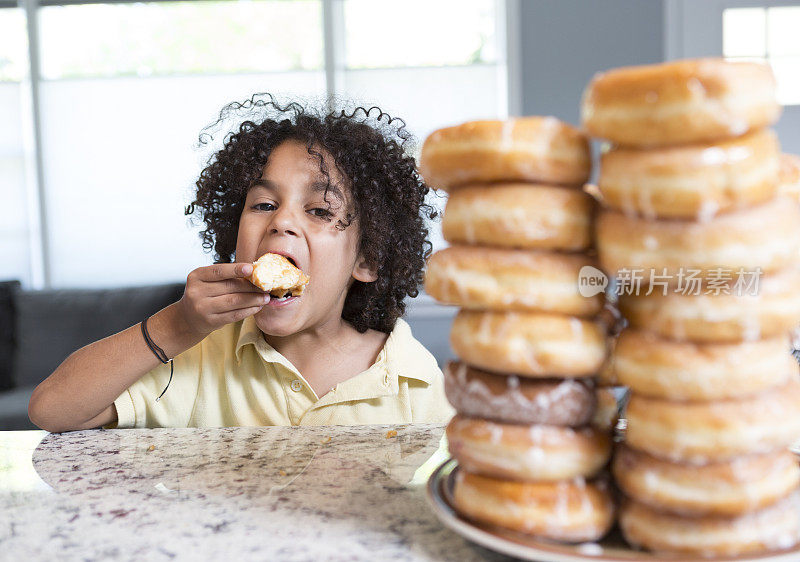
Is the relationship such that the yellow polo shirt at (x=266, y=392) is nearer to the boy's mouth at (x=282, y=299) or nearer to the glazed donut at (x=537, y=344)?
the boy's mouth at (x=282, y=299)

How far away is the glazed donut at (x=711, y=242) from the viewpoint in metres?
0.54

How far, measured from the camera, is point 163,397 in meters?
1.40

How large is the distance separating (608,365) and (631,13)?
412 cm

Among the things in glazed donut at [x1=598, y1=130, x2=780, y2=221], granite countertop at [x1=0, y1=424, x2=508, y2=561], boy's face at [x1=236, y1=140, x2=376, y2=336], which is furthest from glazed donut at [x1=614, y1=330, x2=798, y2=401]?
boy's face at [x1=236, y1=140, x2=376, y2=336]

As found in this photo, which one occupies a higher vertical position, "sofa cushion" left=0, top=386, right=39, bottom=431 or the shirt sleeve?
the shirt sleeve

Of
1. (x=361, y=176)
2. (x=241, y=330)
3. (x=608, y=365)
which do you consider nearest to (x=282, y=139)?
(x=361, y=176)

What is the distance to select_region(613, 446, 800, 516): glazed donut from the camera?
1.84 ft

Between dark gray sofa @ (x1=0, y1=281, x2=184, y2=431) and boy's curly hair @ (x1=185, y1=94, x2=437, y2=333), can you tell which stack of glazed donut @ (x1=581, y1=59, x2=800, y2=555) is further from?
dark gray sofa @ (x1=0, y1=281, x2=184, y2=431)

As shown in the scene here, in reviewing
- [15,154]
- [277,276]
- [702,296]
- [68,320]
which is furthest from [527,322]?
[15,154]

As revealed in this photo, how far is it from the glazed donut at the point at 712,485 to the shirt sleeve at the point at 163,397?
100 cm

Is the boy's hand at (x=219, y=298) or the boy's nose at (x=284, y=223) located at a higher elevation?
the boy's nose at (x=284, y=223)

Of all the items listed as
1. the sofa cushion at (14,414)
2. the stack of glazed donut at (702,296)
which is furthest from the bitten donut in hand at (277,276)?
the sofa cushion at (14,414)

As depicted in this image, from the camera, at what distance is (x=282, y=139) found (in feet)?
5.14

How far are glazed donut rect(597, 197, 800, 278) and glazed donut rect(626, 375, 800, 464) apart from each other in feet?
0.34
